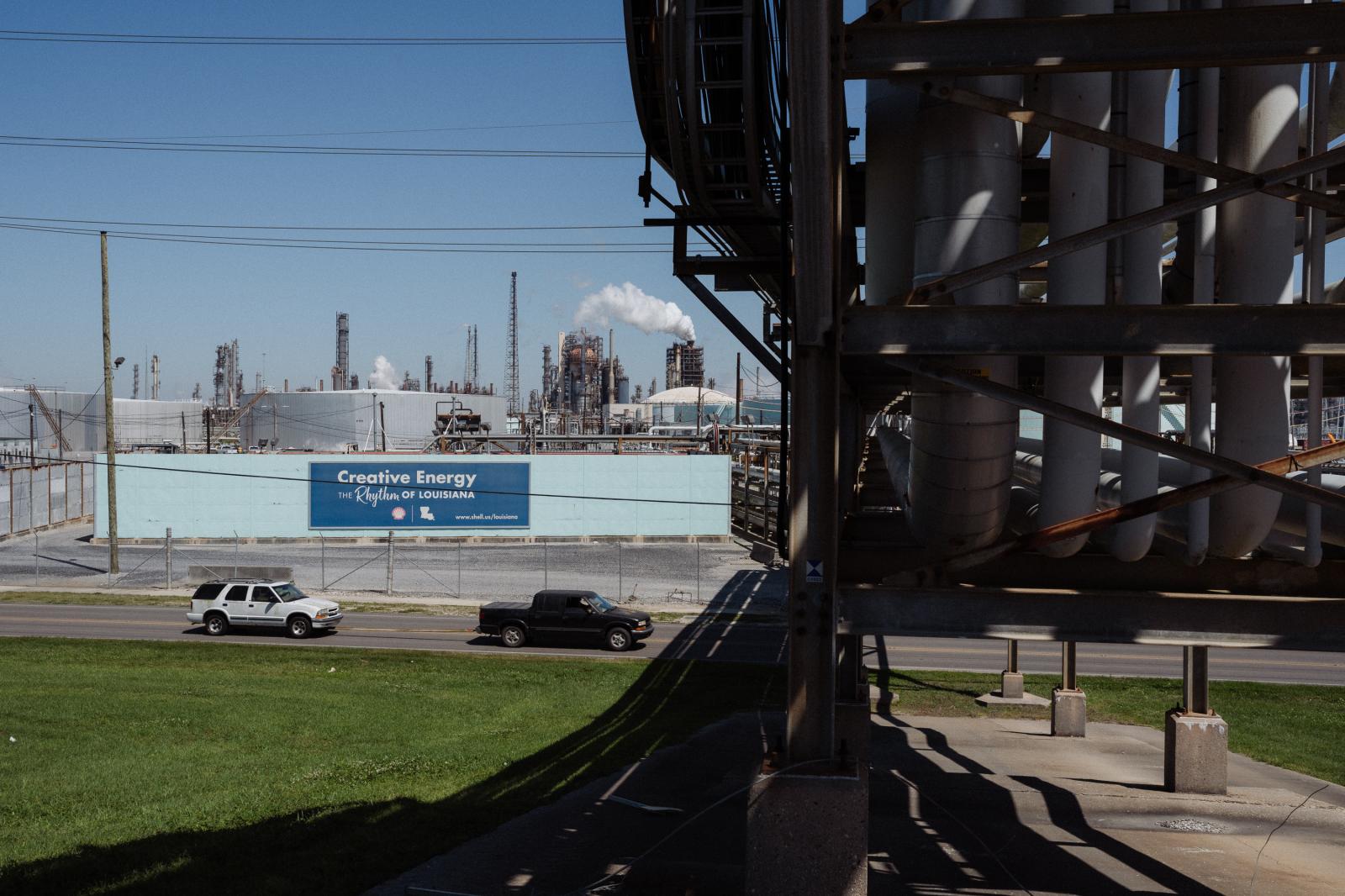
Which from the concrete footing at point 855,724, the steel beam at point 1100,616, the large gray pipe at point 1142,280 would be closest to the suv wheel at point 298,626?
the concrete footing at point 855,724

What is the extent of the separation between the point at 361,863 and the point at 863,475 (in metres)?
14.7

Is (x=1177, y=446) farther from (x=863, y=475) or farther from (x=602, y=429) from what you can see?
(x=602, y=429)

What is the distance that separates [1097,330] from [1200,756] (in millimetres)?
10028

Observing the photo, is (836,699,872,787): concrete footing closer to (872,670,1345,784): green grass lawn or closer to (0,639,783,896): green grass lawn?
(0,639,783,896): green grass lawn

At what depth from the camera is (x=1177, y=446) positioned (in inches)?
193

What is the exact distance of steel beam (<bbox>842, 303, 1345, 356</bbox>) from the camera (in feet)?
16.3

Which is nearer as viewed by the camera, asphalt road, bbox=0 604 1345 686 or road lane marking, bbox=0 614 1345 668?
asphalt road, bbox=0 604 1345 686

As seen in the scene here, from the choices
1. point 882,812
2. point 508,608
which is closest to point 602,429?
point 508,608

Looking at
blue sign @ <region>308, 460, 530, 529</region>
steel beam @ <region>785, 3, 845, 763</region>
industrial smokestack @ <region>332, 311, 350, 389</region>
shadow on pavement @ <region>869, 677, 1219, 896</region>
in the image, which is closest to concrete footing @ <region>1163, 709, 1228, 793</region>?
shadow on pavement @ <region>869, 677, 1219, 896</region>

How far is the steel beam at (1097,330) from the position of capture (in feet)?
16.3

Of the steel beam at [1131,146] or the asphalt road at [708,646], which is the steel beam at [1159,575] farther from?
the asphalt road at [708,646]

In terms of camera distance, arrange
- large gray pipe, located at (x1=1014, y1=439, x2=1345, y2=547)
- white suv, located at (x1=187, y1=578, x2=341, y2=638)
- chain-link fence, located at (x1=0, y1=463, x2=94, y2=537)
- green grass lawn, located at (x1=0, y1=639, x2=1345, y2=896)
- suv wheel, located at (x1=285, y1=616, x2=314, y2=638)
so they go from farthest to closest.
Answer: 1. chain-link fence, located at (x1=0, y1=463, x2=94, y2=537)
2. white suv, located at (x1=187, y1=578, x2=341, y2=638)
3. suv wheel, located at (x1=285, y1=616, x2=314, y2=638)
4. green grass lawn, located at (x1=0, y1=639, x2=1345, y2=896)
5. large gray pipe, located at (x1=1014, y1=439, x2=1345, y2=547)

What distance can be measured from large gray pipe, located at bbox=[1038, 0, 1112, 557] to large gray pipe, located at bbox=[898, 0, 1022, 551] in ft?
A: 0.90

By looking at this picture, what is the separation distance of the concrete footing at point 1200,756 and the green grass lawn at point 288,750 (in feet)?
22.6
